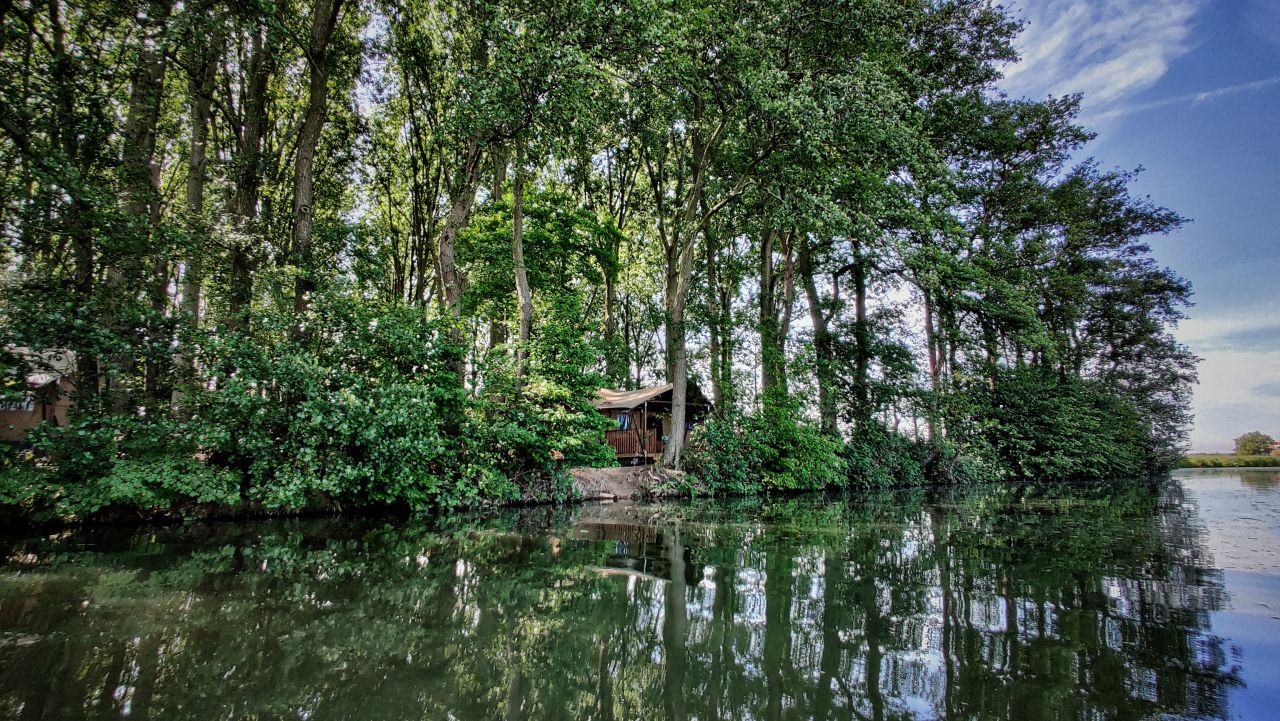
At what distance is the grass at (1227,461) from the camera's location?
4356 cm

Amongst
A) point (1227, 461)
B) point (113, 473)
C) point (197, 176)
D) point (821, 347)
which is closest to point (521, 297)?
point (197, 176)

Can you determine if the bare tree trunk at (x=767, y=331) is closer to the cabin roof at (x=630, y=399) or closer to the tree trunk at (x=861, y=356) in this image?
the tree trunk at (x=861, y=356)

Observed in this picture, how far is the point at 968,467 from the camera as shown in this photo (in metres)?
22.0

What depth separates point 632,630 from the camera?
337 centimetres

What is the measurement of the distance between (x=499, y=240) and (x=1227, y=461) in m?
66.5

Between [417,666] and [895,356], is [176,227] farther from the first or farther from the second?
[895,356]

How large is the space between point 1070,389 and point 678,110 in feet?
80.0

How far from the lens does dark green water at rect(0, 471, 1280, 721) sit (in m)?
2.41

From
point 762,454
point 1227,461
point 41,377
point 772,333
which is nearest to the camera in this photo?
point 41,377

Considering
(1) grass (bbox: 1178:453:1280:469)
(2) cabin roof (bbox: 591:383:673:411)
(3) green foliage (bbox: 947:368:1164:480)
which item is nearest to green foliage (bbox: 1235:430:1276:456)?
(1) grass (bbox: 1178:453:1280:469)

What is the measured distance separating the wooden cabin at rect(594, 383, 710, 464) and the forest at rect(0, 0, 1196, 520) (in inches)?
71.4

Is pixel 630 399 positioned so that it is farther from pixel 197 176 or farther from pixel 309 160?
pixel 197 176

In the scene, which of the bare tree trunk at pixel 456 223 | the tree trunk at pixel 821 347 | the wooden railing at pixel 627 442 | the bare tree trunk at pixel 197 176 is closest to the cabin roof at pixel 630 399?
the wooden railing at pixel 627 442

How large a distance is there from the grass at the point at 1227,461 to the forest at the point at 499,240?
3415 centimetres
